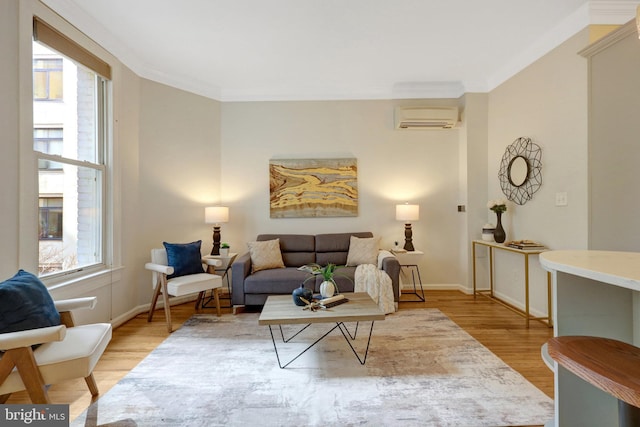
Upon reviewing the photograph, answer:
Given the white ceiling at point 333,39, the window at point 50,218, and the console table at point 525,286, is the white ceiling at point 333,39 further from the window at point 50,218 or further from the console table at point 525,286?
the console table at point 525,286

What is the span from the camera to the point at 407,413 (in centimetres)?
172

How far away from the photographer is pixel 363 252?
3.84 metres

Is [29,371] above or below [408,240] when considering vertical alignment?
below

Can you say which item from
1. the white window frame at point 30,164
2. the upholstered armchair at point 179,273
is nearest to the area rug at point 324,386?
the upholstered armchair at point 179,273

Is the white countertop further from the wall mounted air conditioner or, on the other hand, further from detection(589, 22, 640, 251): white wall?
the wall mounted air conditioner

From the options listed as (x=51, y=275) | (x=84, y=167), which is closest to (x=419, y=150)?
(x=84, y=167)

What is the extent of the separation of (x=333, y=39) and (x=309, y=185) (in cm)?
192

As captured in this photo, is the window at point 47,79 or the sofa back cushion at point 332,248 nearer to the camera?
the window at point 47,79

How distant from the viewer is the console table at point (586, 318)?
1.10m

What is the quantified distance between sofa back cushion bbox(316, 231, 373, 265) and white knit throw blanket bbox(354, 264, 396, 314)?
64 centimetres

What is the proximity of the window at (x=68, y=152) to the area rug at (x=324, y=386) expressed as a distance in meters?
1.26

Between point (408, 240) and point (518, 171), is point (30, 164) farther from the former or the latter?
point (518, 171)

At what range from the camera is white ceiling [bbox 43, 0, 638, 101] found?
2555mm

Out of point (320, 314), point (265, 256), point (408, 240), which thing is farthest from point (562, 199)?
point (265, 256)
